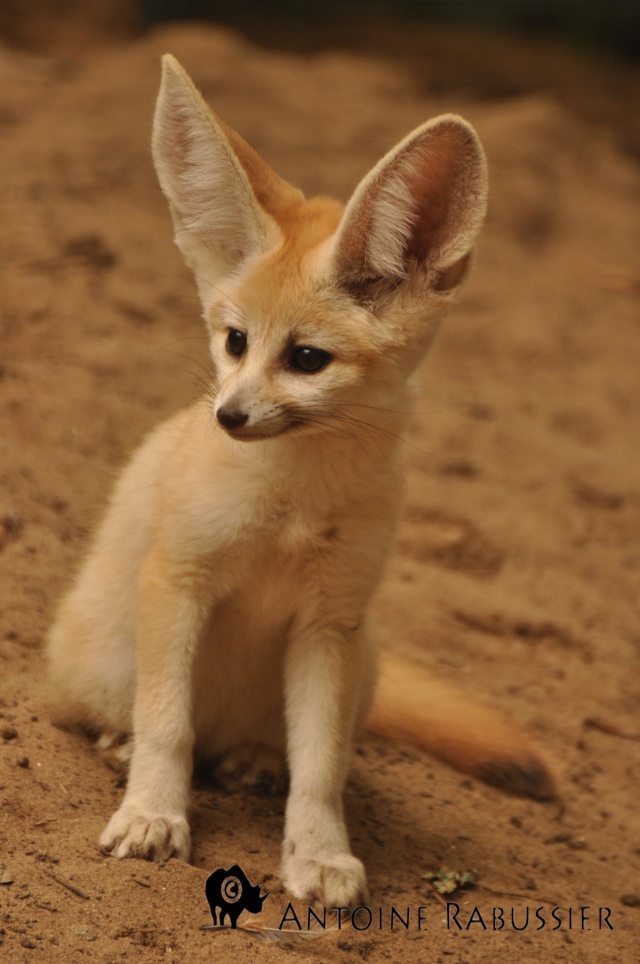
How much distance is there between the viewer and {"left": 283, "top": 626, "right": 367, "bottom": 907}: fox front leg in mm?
2256

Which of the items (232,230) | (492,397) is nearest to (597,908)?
(232,230)

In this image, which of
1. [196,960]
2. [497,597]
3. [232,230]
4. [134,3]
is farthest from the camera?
[134,3]

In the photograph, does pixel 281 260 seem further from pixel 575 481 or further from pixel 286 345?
pixel 575 481

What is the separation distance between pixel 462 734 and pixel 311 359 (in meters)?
1.35

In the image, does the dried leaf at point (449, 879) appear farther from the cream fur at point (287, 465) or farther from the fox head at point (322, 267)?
the fox head at point (322, 267)

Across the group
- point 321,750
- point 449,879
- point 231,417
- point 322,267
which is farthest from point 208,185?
point 449,879

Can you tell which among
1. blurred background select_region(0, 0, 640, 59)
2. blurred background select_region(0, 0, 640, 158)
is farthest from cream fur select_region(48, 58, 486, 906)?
blurred background select_region(0, 0, 640, 59)

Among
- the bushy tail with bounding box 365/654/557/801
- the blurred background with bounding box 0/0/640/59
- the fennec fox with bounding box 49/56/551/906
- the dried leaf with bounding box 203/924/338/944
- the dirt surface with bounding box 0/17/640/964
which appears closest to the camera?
the dried leaf with bounding box 203/924/338/944

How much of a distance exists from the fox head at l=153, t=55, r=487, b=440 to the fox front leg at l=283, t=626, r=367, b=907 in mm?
536

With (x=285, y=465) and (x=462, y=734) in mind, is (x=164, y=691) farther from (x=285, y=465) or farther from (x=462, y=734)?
(x=462, y=734)

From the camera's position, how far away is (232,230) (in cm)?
231

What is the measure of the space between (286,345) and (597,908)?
149 cm

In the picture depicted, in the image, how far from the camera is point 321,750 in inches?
92.4

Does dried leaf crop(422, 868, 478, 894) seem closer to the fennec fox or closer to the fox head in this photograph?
the fennec fox
